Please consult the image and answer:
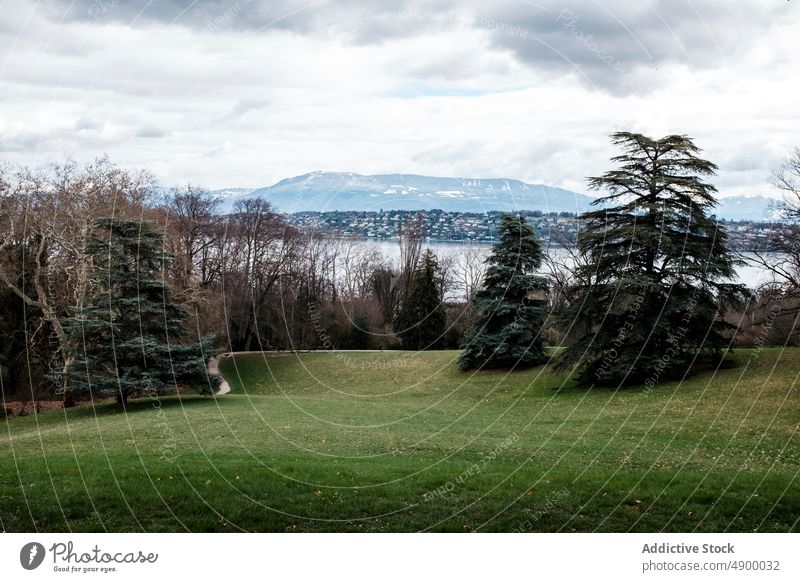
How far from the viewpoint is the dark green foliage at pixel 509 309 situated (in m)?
38.2

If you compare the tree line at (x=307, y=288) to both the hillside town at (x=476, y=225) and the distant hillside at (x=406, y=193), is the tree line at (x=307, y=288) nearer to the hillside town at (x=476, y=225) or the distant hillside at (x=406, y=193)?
the hillside town at (x=476, y=225)

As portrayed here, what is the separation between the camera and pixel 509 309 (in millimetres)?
38312

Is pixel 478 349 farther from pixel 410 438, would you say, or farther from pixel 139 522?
pixel 139 522

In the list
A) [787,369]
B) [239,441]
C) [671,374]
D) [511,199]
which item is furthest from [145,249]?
[787,369]

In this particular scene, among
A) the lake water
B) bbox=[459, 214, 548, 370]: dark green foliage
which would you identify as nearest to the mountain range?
bbox=[459, 214, 548, 370]: dark green foliage

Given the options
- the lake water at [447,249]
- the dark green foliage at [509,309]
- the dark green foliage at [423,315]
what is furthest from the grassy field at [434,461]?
the dark green foliage at [423,315]

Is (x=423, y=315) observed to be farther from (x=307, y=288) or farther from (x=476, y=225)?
(x=476, y=225)

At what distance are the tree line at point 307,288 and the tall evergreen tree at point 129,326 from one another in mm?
84

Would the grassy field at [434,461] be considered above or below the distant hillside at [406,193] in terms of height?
below

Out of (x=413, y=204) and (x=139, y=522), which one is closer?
(x=139, y=522)

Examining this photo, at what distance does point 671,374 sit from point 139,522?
2512 cm

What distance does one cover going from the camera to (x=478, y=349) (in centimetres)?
3931

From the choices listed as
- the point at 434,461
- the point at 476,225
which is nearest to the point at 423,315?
the point at 476,225

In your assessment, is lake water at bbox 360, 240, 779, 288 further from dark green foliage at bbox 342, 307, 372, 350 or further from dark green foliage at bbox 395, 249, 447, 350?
dark green foliage at bbox 342, 307, 372, 350
